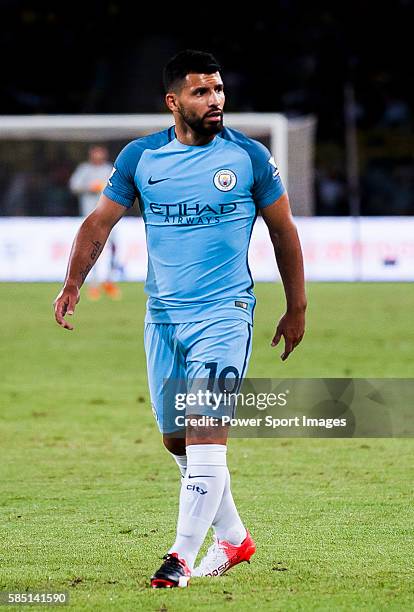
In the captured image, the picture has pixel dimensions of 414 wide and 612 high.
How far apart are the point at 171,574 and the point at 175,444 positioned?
670 millimetres

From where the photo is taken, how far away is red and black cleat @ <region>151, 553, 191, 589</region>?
5.11 metres

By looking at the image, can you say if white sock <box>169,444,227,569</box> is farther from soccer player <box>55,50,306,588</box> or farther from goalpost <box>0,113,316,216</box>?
goalpost <box>0,113,316,216</box>

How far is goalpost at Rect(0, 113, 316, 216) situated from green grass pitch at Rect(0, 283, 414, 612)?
12.0 m

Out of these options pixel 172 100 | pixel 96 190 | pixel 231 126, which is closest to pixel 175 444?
pixel 172 100

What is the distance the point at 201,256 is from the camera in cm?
538

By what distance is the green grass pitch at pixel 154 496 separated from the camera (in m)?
5.18

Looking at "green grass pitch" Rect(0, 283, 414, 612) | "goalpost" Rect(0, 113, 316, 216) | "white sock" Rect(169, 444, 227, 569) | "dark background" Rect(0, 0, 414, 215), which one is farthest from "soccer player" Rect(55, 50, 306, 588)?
"dark background" Rect(0, 0, 414, 215)

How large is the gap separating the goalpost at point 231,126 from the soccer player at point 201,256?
65.8ft

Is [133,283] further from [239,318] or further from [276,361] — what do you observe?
[239,318]

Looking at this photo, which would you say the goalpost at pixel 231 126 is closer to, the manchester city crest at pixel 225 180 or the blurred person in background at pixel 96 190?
the blurred person in background at pixel 96 190

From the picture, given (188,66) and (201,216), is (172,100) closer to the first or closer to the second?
(188,66)

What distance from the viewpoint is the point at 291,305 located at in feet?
18.4

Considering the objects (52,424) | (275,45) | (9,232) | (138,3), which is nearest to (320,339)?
(52,424)

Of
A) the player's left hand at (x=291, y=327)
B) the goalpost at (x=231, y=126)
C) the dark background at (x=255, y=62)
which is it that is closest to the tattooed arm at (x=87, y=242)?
the player's left hand at (x=291, y=327)
